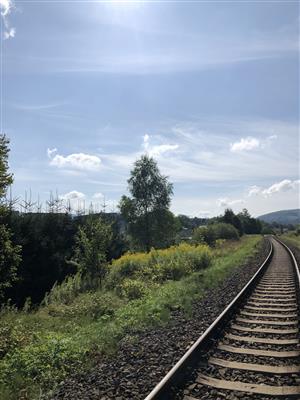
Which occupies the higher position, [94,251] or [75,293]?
[94,251]

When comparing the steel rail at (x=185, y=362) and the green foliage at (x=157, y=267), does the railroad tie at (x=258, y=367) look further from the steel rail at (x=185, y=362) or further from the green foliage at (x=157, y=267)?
the green foliage at (x=157, y=267)

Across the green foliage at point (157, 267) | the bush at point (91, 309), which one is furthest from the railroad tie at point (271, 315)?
the green foliage at point (157, 267)

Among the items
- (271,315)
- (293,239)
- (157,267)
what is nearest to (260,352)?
(271,315)

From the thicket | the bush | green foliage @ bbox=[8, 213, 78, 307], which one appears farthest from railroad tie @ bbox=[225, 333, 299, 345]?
green foliage @ bbox=[8, 213, 78, 307]

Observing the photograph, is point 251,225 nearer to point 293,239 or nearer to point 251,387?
point 293,239

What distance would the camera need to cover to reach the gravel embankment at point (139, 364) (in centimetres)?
559

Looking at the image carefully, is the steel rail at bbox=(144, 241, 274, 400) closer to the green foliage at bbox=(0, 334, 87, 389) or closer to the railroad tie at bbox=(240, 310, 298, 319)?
the railroad tie at bbox=(240, 310, 298, 319)

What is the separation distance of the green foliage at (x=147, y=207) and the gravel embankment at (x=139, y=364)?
146 feet

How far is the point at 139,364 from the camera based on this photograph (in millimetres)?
6625

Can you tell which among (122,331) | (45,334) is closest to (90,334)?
(122,331)

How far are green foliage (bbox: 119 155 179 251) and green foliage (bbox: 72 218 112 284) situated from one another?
34.6 meters

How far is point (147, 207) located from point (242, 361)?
49.0 meters

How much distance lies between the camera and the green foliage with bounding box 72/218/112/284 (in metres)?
19.4

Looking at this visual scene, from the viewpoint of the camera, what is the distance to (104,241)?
19.7 meters
